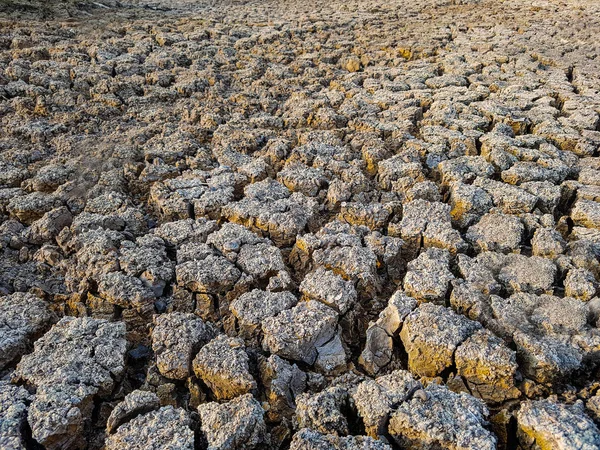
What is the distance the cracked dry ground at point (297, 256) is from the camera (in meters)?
1.25

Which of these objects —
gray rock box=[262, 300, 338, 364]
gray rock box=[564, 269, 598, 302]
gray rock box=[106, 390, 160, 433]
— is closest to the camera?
gray rock box=[106, 390, 160, 433]

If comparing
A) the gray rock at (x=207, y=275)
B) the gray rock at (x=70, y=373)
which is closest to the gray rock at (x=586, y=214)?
the gray rock at (x=207, y=275)

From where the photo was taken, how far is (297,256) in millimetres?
1851

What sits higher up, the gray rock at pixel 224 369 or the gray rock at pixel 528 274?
the gray rock at pixel 528 274

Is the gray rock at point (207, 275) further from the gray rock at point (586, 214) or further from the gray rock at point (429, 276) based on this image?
the gray rock at point (586, 214)

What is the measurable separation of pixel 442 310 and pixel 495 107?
1896 millimetres

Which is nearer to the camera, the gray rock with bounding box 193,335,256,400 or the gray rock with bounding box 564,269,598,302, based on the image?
the gray rock with bounding box 193,335,256,400

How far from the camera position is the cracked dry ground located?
1.25 m

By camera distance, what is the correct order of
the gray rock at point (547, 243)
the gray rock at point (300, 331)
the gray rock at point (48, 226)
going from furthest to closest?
the gray rock at point (48, 226) → the gray rock at point (547, 243) → the gray rock at point (300, 331)

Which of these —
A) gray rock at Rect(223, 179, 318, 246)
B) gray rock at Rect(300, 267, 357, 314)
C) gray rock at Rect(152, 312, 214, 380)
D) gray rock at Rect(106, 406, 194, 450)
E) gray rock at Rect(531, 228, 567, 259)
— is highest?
gray rock at Rect(223, 179, 318, 246)

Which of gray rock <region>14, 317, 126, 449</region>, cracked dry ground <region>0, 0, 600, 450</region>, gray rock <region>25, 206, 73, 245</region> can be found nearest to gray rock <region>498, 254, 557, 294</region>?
cracked dry ground <region>0, 0, 600, 450</region>

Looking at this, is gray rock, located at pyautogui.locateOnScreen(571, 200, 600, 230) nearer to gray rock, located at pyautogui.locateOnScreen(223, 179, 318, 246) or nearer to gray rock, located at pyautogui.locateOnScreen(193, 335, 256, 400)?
gray rock, located at pyautogui.locateOnScreen(223, 179, 318, 246)

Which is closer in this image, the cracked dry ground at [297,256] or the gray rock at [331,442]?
the gray rock at [331,442]

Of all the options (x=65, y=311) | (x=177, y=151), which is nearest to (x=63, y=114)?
(x=177, y=151)
